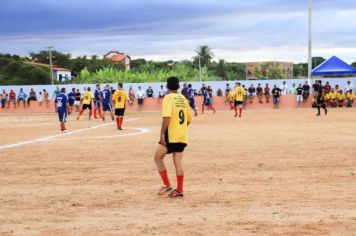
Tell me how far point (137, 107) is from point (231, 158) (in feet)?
109

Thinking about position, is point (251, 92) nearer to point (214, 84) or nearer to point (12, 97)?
point (214, 84)

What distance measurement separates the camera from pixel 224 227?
8.12 metres

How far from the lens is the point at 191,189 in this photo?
11.2 meters

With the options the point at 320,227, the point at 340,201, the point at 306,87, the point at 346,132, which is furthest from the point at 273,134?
the point at 306,87

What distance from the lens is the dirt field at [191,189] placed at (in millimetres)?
8305

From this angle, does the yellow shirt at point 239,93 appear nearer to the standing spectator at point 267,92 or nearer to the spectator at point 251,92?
the spectator at point 251,92

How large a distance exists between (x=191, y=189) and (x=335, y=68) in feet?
131

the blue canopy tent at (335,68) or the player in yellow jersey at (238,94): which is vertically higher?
the blue canopy tent at (335,68)

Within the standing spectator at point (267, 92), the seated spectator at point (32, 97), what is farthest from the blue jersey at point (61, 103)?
the seated spectator at point (32, 97)

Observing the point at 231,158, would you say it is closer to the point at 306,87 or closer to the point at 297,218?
the point at 297,218

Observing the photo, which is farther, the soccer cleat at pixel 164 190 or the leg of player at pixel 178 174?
the soccer cleat at pixel 164 190

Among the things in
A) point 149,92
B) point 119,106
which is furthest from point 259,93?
point 119,106

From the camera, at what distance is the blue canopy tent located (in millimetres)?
48969

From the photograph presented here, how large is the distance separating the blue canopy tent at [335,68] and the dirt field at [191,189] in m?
30.0
